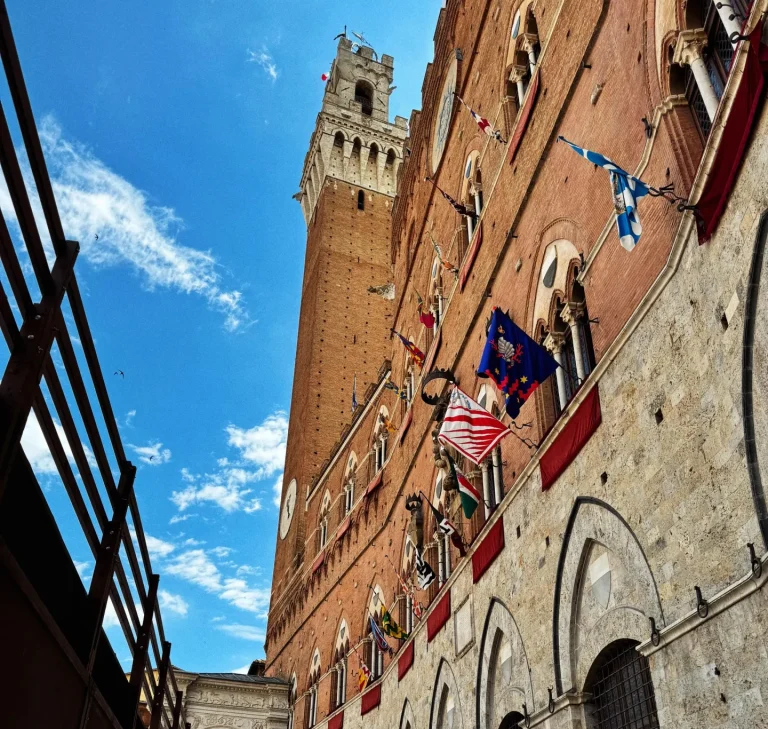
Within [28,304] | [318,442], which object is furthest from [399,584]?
[318,442]

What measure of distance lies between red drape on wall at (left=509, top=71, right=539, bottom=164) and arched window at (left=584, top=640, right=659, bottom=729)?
23.6 feet

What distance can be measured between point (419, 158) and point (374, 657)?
41.9ft

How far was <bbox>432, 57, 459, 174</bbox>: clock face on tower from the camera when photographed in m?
16.5

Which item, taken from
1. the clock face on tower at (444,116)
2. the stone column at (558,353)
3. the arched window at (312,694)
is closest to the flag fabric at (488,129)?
the stone column at (558,353)

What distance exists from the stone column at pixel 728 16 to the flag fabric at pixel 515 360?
11.8ft

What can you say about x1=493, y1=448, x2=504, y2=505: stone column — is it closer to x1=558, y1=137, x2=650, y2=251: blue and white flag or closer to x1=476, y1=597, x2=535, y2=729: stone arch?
x1=476, y1=597, x2=535, y2=729: stone arch

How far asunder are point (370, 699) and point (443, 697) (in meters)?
5.96

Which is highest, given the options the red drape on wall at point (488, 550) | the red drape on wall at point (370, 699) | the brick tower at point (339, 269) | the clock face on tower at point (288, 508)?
the brick tower at point (339, 269)

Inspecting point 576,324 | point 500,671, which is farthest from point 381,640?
point 576,324

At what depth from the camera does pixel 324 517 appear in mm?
27266

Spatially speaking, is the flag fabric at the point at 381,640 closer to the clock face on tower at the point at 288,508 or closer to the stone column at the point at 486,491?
the stone column at the point at 486,491

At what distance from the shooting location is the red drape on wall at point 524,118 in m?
10.4

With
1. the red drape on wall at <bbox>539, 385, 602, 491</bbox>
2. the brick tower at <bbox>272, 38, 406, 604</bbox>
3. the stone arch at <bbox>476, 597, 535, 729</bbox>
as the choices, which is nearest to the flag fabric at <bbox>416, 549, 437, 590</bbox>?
the stone arch at <bbox>476, 597, 535, 729</bbox>

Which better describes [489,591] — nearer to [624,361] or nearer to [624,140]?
[624,361]
